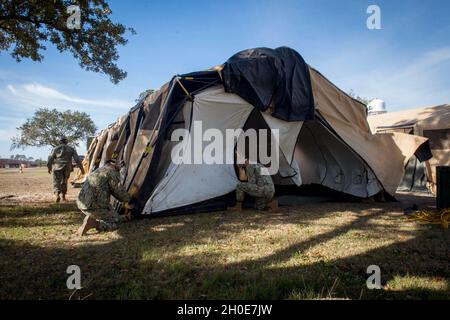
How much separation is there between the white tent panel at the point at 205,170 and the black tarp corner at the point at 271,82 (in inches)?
12.7

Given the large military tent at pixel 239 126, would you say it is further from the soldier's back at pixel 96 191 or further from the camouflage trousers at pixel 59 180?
the camouflage trousers at pixel 59 180

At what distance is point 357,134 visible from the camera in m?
7.83

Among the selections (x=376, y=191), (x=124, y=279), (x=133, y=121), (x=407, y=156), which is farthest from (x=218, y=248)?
(x=407, y=156)

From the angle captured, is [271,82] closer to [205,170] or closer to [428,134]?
[205,170]

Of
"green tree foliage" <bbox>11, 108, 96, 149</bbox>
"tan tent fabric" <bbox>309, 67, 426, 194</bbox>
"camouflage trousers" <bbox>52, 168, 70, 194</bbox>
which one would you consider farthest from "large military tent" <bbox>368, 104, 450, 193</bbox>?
"green tree foliage" <bbox>11, 108, 96, 149</bbox>

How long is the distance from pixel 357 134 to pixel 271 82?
2858 mm

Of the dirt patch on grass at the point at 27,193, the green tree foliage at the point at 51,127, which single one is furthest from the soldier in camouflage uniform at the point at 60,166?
the green tree foliage at the point at 51,127

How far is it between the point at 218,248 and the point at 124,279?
1.35m

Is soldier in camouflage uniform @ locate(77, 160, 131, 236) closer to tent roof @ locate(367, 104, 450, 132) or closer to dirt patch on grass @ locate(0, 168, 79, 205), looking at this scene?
dirt patch on grass @ locate(0, 168, 79, 205)

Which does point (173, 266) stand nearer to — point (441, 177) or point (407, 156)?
point (441, 177)

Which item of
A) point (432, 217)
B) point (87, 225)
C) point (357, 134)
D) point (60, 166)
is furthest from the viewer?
point (60, 166)

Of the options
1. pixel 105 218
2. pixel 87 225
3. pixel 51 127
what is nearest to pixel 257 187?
pixel 105 218

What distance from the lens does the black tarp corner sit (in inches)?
265

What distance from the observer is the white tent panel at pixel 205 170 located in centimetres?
611
